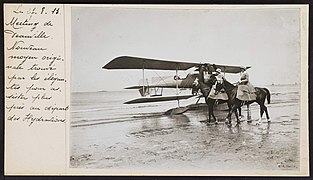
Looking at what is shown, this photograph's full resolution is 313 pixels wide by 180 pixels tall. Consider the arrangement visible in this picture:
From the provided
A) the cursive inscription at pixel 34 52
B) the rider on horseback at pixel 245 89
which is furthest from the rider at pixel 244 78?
the cursive inscription at pixel 34 52

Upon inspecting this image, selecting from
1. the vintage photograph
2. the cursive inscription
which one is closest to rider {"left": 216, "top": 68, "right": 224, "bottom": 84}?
the vintage photograph

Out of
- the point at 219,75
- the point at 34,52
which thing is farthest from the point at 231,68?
the point at 34,52

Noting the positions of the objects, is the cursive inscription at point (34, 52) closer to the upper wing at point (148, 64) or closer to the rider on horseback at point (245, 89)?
the upper wing at point (148, 64)

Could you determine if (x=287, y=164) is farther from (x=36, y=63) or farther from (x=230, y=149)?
(x=36, y=63)

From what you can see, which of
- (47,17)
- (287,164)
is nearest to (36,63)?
(47,17)

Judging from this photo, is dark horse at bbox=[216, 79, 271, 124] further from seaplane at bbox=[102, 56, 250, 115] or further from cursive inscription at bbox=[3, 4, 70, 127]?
cursive inscription at bbox=[3, 4, 70, 127]

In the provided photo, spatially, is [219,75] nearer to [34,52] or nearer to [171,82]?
[171,82]
